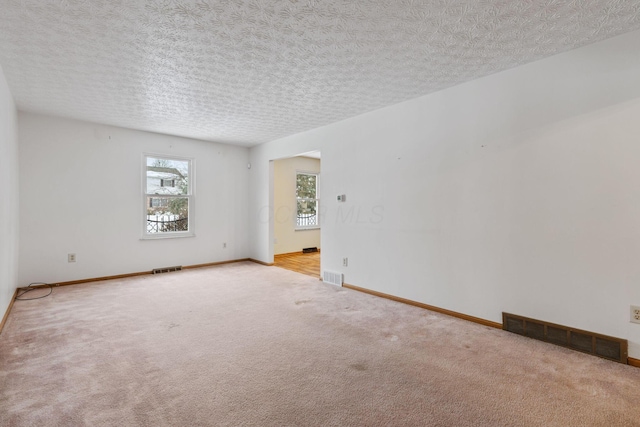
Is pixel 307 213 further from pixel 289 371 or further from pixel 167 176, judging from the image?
pixel 289 371

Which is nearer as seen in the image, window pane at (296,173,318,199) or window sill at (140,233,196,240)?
window sill at (140,233,196,240)

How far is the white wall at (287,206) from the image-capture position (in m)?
7.00

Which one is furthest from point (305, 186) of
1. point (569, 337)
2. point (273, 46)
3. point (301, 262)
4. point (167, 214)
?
Answer: point (569, 337)

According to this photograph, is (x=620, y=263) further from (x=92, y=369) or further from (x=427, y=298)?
(x=92, y=369)

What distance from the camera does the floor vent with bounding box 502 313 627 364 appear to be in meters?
2.30

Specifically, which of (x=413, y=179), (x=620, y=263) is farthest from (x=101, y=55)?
(x=620, y=263)

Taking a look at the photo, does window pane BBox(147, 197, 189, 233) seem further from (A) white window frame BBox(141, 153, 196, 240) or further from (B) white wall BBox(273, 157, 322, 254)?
(B) white wall BBox(273, 157, 322, 254)

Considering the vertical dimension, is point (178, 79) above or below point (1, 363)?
above

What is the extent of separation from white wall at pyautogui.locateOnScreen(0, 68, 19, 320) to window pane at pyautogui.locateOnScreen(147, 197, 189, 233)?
1698mm

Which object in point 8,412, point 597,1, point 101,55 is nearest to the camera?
point 8,412

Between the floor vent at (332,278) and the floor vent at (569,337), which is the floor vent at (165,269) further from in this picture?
the floor vent at (569,337)

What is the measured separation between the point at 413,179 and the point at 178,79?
2751 millimetres

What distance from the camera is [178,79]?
3004mm

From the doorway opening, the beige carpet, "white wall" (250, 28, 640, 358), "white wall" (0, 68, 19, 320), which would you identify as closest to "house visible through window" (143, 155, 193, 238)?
"white wall" (0, 68, 19, 320)
